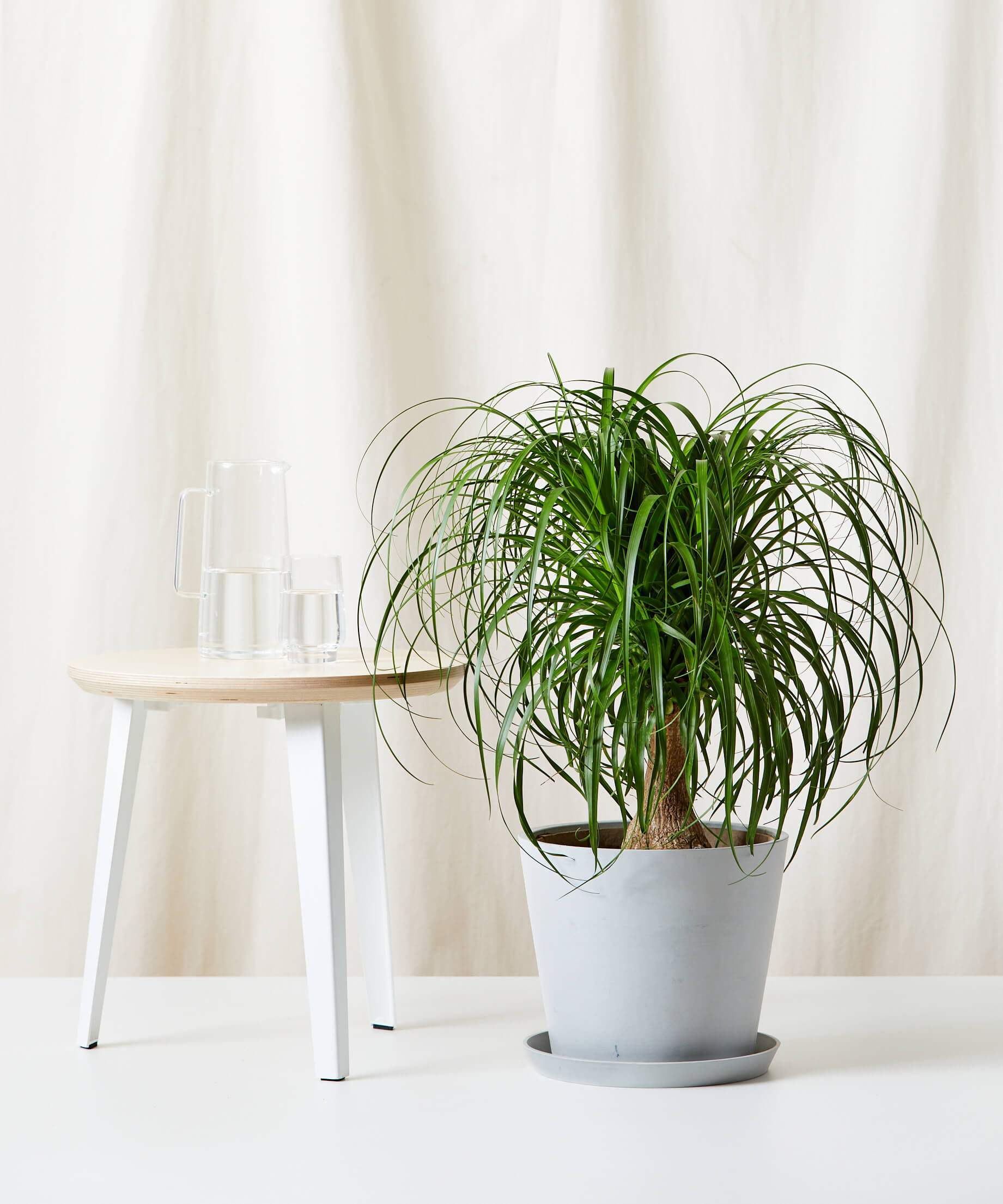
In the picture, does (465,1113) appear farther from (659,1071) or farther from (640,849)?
(640,849)

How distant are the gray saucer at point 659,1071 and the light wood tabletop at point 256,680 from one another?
42cm

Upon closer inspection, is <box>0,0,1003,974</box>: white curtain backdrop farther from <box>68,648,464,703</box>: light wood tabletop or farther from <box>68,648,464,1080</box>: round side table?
<box>68,648,464,703</box>: light wood tabletop

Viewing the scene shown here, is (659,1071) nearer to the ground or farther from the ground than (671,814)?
nearer to the ground

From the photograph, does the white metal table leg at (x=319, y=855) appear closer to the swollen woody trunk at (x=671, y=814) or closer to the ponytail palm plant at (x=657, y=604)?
the ponytail palm plant at (x=657, y=604)

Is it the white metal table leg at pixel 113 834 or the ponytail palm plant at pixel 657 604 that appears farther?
the white metal table leg at pixel 113 834

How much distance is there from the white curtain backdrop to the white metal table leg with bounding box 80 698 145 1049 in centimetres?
50

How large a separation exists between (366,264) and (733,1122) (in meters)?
1.29

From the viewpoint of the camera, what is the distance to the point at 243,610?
4.91 feet

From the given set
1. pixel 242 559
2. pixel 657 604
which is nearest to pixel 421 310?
pixel 242 559

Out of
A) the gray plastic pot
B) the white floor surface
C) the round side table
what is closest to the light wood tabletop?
the round side table

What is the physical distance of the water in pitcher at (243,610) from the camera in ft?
4.90

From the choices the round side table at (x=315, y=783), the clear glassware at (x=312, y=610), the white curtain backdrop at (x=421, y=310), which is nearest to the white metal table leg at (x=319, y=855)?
the round side table at (x=315, y=783)

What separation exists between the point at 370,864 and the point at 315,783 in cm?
28

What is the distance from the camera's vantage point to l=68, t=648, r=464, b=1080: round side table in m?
1.30
